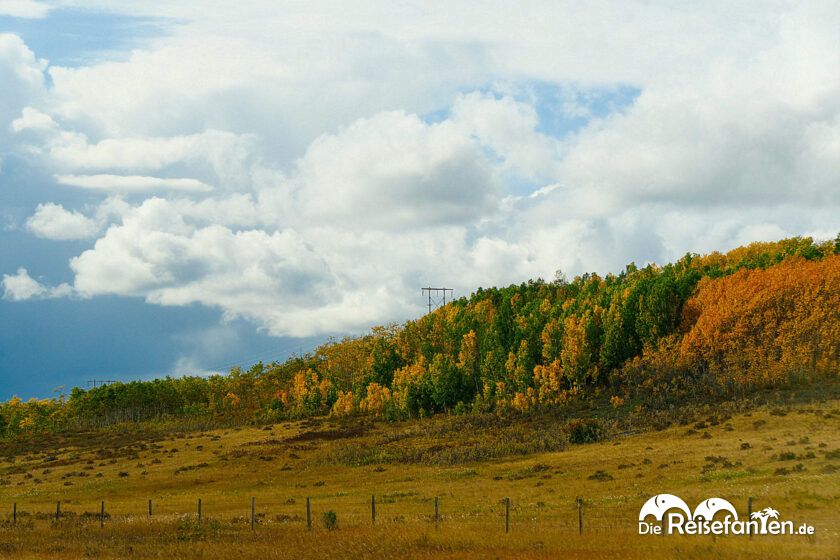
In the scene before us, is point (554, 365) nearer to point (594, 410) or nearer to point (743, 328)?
point (594, 410)

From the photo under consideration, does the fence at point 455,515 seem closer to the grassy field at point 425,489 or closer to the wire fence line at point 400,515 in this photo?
the wire fence line at point 400,515

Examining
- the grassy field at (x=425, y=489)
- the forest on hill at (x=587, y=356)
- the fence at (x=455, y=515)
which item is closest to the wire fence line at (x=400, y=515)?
the fence at (x=455, y=515)

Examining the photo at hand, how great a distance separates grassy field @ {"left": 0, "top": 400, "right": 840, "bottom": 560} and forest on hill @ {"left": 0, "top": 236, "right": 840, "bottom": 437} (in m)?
16.8

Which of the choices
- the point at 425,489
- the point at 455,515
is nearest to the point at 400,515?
the point at 455,515

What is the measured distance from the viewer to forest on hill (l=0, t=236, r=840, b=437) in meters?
113

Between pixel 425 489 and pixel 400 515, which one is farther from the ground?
pixel 400 515

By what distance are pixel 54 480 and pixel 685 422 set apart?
75.6 m

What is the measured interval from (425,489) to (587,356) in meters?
69.4

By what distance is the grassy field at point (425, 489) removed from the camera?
32.8 meters

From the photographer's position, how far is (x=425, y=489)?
63250 mm

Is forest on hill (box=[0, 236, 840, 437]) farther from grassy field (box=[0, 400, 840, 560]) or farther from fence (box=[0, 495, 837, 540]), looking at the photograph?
fence (box=[0, 495, 837, 540])

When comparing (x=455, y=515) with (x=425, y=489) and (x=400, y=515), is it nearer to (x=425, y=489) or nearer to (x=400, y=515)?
(x=400, y=515)

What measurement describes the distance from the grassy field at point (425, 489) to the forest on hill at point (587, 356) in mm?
16771

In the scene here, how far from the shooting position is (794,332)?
114m
